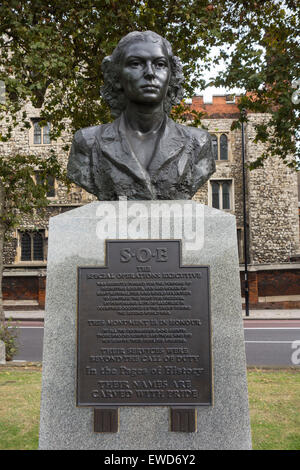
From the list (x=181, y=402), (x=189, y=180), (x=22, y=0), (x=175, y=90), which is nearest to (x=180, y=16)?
(x=22, y=0)

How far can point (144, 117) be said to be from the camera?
13.7 ft

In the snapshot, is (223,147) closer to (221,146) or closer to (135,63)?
(221,146)

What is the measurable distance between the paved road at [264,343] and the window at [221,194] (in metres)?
12.4

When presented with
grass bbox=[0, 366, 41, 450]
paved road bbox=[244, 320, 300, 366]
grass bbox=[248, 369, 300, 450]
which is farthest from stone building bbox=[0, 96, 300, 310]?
grass bbox=[248, 369, 300, 450]

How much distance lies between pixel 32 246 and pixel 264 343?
735 inches

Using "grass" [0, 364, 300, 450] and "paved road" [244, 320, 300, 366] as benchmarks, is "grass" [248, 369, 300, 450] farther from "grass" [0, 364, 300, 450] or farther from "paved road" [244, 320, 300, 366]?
"paved road" [244, 320, 300, 366]

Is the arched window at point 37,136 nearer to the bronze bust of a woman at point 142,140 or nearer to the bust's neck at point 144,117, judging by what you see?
the bronze bust of a woman at point 142,140

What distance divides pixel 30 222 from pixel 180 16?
20.1 metres

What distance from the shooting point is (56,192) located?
2814 centimetres

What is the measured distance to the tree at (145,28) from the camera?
9.09 meters

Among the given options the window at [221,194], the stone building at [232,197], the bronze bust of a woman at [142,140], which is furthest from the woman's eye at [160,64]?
the window at [221,194]

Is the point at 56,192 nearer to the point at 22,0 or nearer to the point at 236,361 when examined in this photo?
the point at 22,0

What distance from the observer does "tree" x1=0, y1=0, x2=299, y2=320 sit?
9.09 metres

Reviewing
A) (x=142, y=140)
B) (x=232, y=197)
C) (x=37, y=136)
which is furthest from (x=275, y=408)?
(x=37, y=136)
